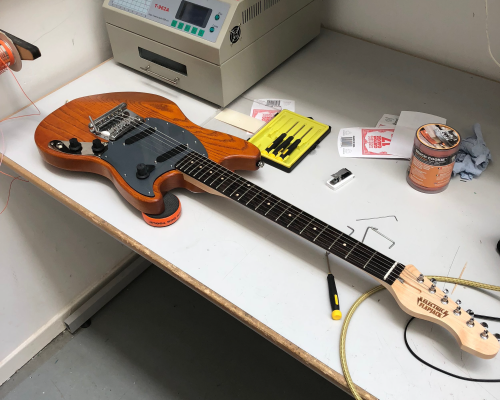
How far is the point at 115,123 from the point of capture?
1016 mm

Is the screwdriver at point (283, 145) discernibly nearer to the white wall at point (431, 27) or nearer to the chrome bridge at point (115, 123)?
the chrome bridge at point (115, 123)

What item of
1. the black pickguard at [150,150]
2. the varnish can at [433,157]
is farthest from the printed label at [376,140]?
the black pickguard at [150,150]

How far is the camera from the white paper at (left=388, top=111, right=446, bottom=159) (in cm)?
104

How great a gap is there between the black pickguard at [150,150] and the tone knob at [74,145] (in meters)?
0.06

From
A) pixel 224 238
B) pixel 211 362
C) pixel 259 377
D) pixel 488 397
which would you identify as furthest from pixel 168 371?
pixel 488 397

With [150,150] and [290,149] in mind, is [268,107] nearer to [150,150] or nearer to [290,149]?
[290,149]

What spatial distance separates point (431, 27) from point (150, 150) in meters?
0.89

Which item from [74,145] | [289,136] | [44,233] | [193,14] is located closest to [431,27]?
[289,136]

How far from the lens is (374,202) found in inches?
36.5

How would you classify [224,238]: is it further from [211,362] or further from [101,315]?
[101,315]

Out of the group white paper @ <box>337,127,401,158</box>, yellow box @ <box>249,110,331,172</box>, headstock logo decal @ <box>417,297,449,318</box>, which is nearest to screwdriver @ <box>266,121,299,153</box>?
yellow box @ <box>249,110,331,172</box>

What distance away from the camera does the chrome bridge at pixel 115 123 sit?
0.99m

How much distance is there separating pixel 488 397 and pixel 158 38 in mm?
1033

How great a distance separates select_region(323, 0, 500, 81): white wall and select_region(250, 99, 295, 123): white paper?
44 centimetres
